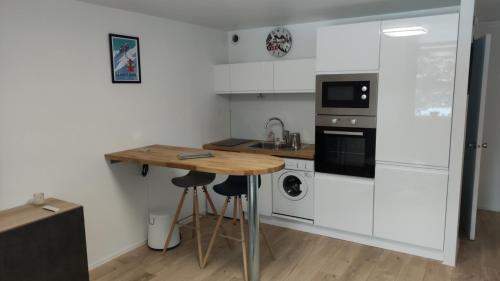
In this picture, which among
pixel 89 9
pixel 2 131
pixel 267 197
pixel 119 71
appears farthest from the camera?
pixel 267 197

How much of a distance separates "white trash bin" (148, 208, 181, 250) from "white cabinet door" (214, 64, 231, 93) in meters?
1.69

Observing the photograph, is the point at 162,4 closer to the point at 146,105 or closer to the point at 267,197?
the point at 146,105

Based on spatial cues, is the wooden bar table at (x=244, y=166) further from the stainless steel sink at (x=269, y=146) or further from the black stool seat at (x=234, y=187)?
the stainless steel sink at (x=269, y=146)

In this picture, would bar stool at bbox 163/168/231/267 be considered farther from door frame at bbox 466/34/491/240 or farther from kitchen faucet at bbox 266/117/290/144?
door frame at bbox 466/34/491/240

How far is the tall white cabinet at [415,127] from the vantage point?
285cm

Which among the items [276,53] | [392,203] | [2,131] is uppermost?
[276,53]

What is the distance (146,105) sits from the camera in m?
3.42

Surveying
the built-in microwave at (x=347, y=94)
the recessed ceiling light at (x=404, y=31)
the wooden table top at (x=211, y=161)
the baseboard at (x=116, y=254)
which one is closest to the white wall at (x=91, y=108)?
the baseboard at (x=116, y=254)

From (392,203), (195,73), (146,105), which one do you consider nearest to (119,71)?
(146,105)

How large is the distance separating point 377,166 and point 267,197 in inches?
49.6

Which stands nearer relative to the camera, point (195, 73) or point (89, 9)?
point (89, 9)

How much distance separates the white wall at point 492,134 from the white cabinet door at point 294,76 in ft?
7.15

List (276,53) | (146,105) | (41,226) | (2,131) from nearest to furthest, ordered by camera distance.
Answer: (41,226) → (2,131) → (146,105) → (276,53)

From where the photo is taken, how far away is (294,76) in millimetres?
3775
